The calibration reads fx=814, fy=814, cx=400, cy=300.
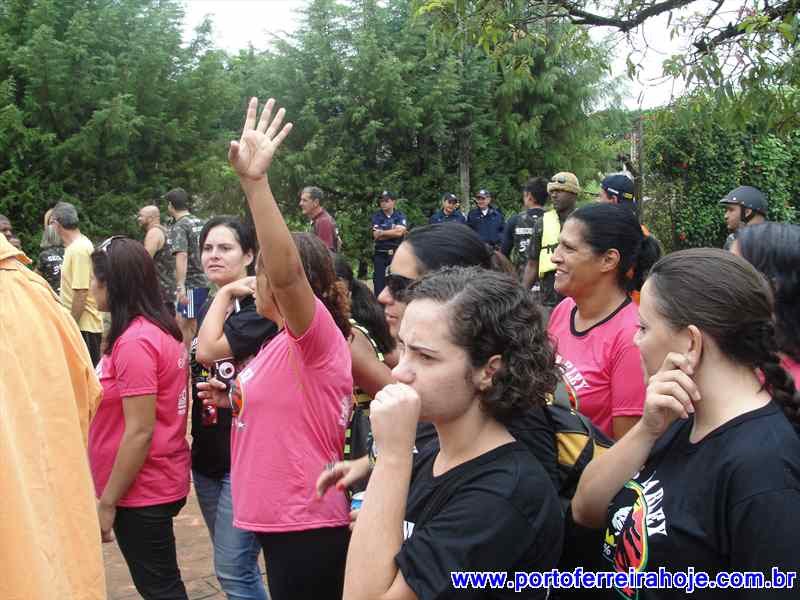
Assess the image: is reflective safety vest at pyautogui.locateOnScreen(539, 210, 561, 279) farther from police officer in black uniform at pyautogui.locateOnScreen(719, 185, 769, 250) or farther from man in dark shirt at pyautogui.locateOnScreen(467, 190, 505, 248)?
man in dark shirt at pyautogui.locateOnScreen(467, 190, 505, 248)

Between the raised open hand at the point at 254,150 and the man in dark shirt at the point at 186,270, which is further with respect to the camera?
the man in dark shirt at the point at 186,270

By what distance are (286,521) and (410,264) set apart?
38.5 inches

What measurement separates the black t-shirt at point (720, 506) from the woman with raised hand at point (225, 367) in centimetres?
187

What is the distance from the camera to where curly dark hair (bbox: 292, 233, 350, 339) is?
3000 millimetres

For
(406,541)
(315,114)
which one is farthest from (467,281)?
(315,114)

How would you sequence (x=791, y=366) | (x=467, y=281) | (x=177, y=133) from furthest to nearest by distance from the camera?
(x=177, y=133)
(x=791, y=366)
(x=467, y=281)

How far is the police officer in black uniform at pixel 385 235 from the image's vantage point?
1402cm

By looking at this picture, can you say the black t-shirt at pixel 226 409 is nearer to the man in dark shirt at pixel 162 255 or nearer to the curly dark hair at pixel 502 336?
the curly dark hair at pixel 502 336

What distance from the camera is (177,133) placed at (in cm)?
1517

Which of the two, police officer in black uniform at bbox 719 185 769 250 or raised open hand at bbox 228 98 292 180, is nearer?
raised open hand at bbox 228 98 292 180

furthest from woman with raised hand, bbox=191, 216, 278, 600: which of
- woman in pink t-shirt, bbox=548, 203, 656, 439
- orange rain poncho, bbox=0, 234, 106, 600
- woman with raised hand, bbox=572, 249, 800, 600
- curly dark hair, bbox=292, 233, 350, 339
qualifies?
woman with raised hand, bbox=572, 249, 800, 600

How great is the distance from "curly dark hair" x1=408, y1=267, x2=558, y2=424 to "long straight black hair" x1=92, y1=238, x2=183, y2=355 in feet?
6.17

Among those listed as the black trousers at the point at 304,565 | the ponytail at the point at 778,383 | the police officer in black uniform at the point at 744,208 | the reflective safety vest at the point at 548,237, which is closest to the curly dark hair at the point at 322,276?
the black trousers at the point at 304,565

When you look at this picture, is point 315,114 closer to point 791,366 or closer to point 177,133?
point 177,133
